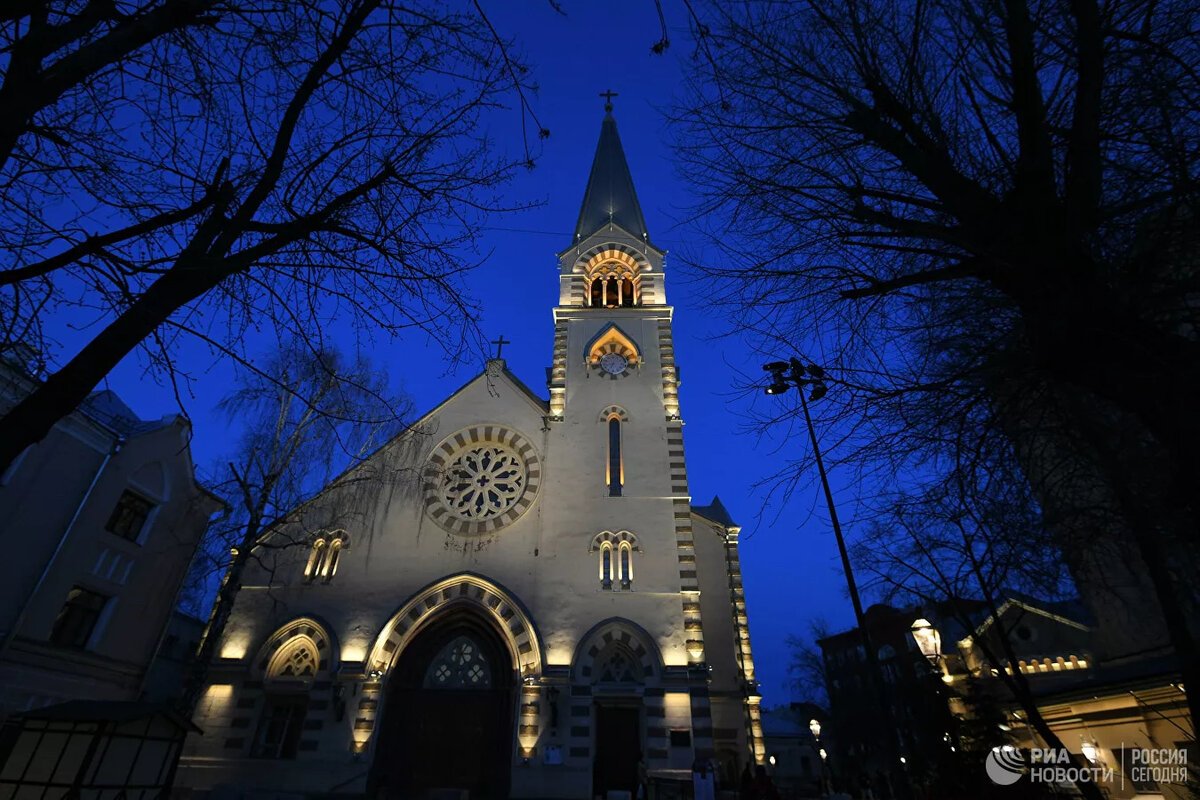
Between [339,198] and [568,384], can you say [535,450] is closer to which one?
[568,384]

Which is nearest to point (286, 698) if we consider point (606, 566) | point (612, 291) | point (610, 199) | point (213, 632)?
point (213, 632)

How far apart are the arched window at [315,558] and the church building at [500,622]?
1.7 inches

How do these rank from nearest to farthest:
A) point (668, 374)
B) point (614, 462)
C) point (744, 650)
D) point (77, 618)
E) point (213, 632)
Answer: point (213, 632)
point (77, 618)
point (744, 650)
point (614, 462)
point (668, 374)

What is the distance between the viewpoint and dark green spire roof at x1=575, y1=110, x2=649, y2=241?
27531mm

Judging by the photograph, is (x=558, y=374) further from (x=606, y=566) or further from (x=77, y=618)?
(x=77, y=618)

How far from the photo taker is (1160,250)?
3824 mm

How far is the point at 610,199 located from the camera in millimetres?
29172

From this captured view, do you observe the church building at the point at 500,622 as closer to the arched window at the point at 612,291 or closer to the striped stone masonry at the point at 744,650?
the striped stone masonry at the point at 744,650

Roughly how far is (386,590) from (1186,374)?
18094mm

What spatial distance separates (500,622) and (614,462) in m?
6.28

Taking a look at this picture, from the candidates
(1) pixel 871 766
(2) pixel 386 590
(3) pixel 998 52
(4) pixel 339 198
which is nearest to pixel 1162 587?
(3) pixel 998 52

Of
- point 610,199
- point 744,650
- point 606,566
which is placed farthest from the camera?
point 610,199

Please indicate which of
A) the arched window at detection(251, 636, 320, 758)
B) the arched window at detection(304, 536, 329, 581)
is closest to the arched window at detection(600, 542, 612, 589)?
the arched window at detection(251, 636, 320, 758)

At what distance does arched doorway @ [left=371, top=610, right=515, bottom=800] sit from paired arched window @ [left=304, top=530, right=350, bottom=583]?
356 cm
